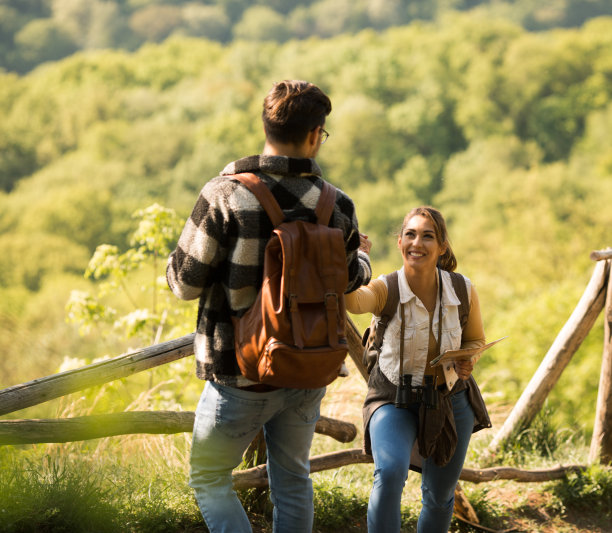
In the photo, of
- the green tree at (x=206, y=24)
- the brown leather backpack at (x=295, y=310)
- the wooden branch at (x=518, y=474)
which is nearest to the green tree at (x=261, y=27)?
the green tree at (x=206, y=24)

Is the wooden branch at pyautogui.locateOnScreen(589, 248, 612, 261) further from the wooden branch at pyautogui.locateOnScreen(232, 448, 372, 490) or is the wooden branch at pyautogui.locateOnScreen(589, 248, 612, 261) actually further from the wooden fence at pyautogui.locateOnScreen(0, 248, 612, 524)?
the wooden branch at pyautogui.locateOnScreen(232, 448, 372, 490)

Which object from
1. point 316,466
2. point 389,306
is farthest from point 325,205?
point 316,466

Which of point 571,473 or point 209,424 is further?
point 571,473

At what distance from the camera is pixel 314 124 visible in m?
1.83

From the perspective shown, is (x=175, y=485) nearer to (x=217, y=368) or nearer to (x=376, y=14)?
(x=217, y=368)

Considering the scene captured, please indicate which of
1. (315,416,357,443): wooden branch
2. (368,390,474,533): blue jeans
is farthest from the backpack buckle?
(315,416,357,443): wooden branch

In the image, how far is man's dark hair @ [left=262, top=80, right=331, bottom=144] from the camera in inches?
70.7

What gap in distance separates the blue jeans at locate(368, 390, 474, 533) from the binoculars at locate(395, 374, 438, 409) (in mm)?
43

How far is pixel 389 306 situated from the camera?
2.54 m

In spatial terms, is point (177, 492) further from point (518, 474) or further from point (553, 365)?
point (553, 365)

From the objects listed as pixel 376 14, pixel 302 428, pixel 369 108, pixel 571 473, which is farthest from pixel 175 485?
pixel 376 14

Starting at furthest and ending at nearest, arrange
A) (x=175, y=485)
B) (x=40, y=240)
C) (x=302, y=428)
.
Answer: (x=40, y=240)
(x=175, y=485)
(x=302, y=428)

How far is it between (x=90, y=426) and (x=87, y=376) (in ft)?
0.52

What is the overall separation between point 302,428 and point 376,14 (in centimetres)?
8799
